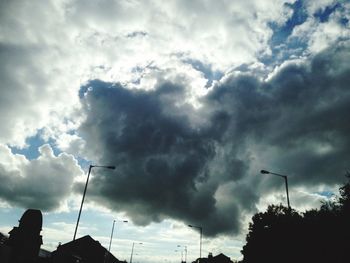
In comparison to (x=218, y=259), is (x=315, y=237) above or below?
below

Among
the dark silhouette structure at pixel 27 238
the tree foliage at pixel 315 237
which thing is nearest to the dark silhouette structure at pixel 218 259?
the tree foliage at pixel 315 237

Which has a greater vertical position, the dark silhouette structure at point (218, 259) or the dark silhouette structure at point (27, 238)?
the dark silhouette structure at point (218, 259)

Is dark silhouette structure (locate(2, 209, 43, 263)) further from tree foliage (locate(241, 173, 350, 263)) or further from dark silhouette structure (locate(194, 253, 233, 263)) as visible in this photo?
dark silhouette structure (locate(194, 253, 233, 263))

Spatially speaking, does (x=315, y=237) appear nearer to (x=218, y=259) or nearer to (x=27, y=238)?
(x=27, y=238)

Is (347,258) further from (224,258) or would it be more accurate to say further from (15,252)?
(224,258)

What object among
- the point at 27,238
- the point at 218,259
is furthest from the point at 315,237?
the point at 218,259

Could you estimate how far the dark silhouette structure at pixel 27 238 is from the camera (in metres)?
42.2

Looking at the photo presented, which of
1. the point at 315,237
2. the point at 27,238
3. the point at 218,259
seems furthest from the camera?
the point at 218,259

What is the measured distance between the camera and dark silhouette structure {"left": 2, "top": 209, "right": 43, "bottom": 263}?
42250mm

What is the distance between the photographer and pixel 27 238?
146 feet

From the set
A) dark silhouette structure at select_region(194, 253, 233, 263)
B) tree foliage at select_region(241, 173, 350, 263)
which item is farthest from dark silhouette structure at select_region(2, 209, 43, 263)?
dark silhouette structure at select_region(194, 253, 233, 263)

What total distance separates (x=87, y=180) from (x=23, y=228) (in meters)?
22.3

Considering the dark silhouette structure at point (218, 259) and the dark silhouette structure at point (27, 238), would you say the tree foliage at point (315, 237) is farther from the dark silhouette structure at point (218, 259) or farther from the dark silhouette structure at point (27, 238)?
the dark silhouette structure at point (218, 259)

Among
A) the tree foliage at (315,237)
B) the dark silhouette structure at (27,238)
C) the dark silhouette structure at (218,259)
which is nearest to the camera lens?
the tree foliage at (315,237)
